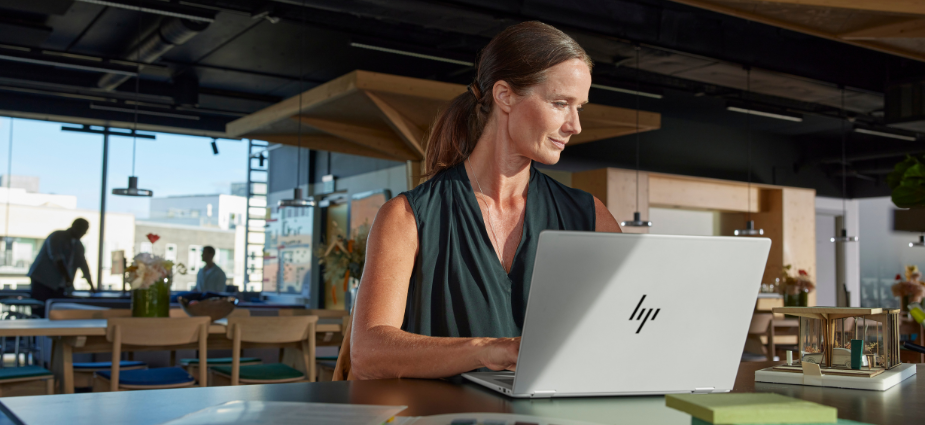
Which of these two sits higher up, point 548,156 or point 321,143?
point 321,143

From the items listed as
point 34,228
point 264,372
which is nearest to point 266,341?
point 264,372

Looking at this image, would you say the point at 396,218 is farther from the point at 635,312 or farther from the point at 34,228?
the point at 34,228

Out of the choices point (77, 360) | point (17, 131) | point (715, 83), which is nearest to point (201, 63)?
point (17, 131)

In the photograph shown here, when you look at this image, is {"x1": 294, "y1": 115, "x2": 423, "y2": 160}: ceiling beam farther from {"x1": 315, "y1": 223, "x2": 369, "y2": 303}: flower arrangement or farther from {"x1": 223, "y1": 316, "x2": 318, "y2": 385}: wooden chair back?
{"x1": 223, "y1": 316, "x2": 318, "y2": 385}: wooden chair back

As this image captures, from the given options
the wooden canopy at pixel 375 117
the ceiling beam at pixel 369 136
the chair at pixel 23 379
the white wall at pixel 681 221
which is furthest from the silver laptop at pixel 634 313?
the white wall at pixel 681 221

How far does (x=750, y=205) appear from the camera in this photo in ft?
39.5

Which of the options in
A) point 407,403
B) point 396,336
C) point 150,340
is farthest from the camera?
point 150,340

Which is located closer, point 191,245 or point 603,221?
point 603,221

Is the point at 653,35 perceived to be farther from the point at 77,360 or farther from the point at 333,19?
the point at 77,360

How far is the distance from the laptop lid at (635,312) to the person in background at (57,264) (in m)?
9.50

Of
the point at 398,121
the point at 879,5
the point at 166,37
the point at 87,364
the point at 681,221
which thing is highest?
the point at 166,37

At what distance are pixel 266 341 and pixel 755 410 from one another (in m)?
4.37

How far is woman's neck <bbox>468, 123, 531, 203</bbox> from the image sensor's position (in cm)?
145

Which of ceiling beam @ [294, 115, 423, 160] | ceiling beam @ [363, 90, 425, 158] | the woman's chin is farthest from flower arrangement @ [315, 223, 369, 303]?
the woman's chin
